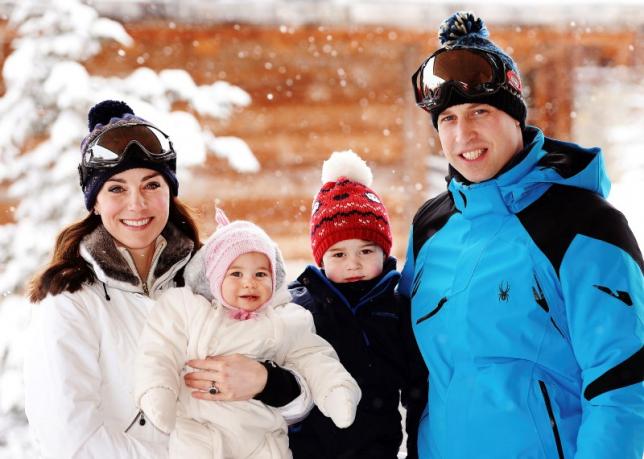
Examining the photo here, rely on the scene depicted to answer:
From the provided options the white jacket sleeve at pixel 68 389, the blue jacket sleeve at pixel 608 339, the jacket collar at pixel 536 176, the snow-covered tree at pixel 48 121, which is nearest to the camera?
the blue jacket sleeve at pixel 608 339

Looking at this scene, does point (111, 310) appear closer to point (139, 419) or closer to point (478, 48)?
point (139, 419)

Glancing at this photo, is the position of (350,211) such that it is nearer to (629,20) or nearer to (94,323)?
(94,323)

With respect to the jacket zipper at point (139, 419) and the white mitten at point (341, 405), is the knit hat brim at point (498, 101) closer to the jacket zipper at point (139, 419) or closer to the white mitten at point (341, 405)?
the white mitten at point (341, 405)

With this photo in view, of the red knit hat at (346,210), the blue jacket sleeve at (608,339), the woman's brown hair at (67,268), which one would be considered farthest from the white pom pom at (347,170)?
the blue jacket sleeve at (608,339)

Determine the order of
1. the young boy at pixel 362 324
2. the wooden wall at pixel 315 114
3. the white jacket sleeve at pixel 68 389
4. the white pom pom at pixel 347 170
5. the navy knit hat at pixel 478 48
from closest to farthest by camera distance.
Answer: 1. the white jacket sleeve at pixel 68 389
2. the navy knit hat at pixel 478 48
3. the young boy at pixel 362 324
4. the white pom pom at pixel 347 170
5. the wooden wall at pixel 315 114

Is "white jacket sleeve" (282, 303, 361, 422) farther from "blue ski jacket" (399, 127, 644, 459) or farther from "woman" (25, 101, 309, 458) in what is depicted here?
Result: "blue ski jacket" (399, 127, 644, 459)

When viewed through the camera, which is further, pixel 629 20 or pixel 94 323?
pixel 629 20

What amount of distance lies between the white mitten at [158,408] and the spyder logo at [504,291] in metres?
1.20

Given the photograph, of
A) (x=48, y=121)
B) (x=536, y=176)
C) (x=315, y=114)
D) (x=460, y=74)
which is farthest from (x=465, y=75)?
(x=315, y=114)

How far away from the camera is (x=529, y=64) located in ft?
26.4

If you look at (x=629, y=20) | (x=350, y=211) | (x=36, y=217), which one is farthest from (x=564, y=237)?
(x=629, y=20)

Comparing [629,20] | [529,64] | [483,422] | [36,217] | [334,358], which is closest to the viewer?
[483,422]

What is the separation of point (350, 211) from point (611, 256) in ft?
3.73

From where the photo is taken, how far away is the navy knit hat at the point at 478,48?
2564 millimetres
